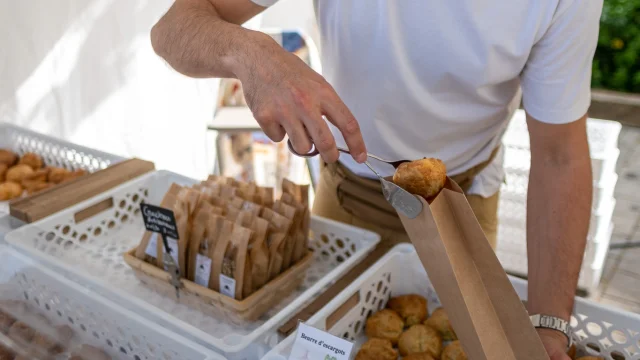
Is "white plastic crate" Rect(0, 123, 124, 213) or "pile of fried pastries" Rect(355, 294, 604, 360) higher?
"white plastic crate" Rect(0, 123, 124, 213)

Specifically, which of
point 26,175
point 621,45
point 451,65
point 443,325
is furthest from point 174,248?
→ point 621,45

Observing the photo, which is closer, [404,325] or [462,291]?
[462,291]

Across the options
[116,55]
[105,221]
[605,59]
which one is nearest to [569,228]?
[105,221]

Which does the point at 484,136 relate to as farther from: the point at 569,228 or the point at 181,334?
the point at 181,334

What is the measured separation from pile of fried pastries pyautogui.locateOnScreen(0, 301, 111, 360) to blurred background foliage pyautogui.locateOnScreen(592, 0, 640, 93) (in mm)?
5063

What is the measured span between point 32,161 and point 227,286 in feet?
3.56

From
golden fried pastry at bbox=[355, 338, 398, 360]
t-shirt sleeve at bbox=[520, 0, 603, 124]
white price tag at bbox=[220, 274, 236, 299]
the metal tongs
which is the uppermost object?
t-shirt sleeve at bbox=[520, 0, 603, 124]

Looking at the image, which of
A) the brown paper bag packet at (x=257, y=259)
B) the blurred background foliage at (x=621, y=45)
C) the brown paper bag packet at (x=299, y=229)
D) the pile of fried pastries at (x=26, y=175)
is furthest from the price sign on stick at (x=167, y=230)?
the blurred background foliage at (x=621, y=45)

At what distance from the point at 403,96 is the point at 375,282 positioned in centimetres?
41

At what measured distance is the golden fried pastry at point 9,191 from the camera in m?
1.72

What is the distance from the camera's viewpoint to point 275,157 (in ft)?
9.90

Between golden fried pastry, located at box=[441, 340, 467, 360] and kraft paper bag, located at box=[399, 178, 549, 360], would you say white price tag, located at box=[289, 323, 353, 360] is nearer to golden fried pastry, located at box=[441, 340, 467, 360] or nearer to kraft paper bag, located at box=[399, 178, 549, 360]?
kraft paper bag, located at box=[399, 178, 549, 360]

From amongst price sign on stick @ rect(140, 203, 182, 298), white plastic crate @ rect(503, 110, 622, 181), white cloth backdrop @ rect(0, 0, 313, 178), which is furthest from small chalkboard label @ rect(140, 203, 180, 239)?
white plastic crate @ rect(503, 110, 622, 181)

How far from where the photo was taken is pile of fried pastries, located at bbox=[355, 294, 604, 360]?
3.66 ft
